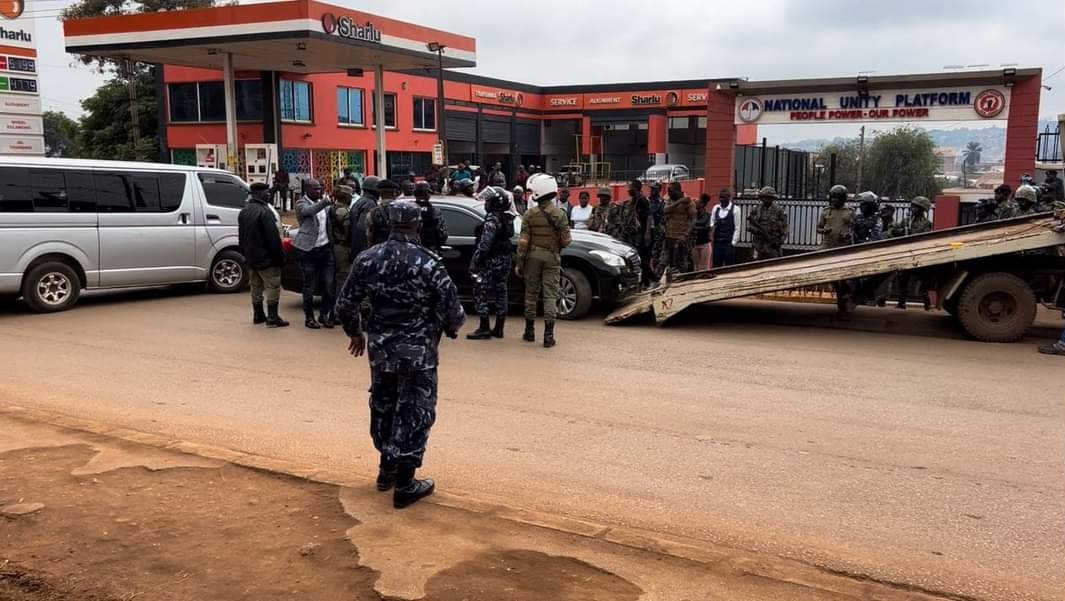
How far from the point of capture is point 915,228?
1170 cm

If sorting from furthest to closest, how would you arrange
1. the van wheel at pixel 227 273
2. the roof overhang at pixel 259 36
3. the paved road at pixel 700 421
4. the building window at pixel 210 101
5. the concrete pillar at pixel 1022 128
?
the building window at pixel 210 101 < the roof overhang at pixel 259 36 < the concrete pillar at pixel 1022 128 < the van wheel at pixel 227 273 < the paved road at pixel 700 421

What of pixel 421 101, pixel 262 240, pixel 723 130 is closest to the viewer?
pixel 262 240

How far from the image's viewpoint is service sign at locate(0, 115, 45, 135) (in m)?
17.2

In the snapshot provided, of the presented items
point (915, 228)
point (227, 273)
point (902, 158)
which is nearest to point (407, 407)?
point (915, 228)

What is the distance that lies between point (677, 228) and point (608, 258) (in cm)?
227

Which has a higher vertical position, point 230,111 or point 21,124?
point 230,111

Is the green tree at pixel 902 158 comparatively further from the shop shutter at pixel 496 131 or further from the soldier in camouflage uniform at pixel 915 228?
the soldier in camouflage uniform at pixel 915 228

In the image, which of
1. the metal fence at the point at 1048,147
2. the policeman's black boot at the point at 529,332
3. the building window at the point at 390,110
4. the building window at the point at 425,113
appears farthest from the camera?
the building window at the point at 425,113

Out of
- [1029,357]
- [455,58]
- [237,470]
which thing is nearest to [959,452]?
[1029,357]

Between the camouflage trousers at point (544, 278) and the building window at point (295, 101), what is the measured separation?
28.2 meters

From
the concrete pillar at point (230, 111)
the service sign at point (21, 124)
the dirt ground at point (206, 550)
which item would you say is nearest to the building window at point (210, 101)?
the concrete pillar at point (230, 111)

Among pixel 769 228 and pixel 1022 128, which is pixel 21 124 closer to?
pixel 769 228

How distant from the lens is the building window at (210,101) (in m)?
34.7

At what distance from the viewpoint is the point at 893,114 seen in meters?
15.8
